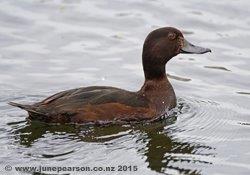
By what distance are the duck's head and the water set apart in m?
0.63

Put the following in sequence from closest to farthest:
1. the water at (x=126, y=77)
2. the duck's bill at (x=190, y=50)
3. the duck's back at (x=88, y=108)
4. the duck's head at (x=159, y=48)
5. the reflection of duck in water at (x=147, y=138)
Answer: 1. the reflection of duck in water at (x=147, y=138)
2. the water at (x=126, y=77)
3. the duck's back at (x=88, y=108)
4. the duck's head at (x=159, y=48)
5. the duck's bill at (x=190, y=50)

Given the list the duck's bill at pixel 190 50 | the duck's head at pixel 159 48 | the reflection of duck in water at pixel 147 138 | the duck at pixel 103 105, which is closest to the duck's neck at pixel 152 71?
the duck's head at pixel 159 48

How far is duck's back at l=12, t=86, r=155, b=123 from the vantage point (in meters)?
9.61

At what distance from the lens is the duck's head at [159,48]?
10.4 metres

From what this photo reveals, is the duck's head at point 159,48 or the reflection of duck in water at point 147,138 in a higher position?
the duck's head at point 159,48

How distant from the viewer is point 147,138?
940cm

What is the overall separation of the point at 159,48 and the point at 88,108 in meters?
1.38

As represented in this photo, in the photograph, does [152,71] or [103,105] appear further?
[152,71]

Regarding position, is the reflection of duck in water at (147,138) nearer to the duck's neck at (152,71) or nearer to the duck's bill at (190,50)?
the duck's neck at (152,71)

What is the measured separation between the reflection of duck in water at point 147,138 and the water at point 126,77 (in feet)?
0.04

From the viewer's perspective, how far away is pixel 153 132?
9617mm

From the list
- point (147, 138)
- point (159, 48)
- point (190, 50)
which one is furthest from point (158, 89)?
point (147, 138)

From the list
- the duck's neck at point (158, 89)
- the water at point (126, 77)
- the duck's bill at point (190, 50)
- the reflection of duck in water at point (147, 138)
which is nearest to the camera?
the reflection of duck in water at point (147, 138)

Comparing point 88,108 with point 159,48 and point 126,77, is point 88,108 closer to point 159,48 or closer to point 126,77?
point 159,48
